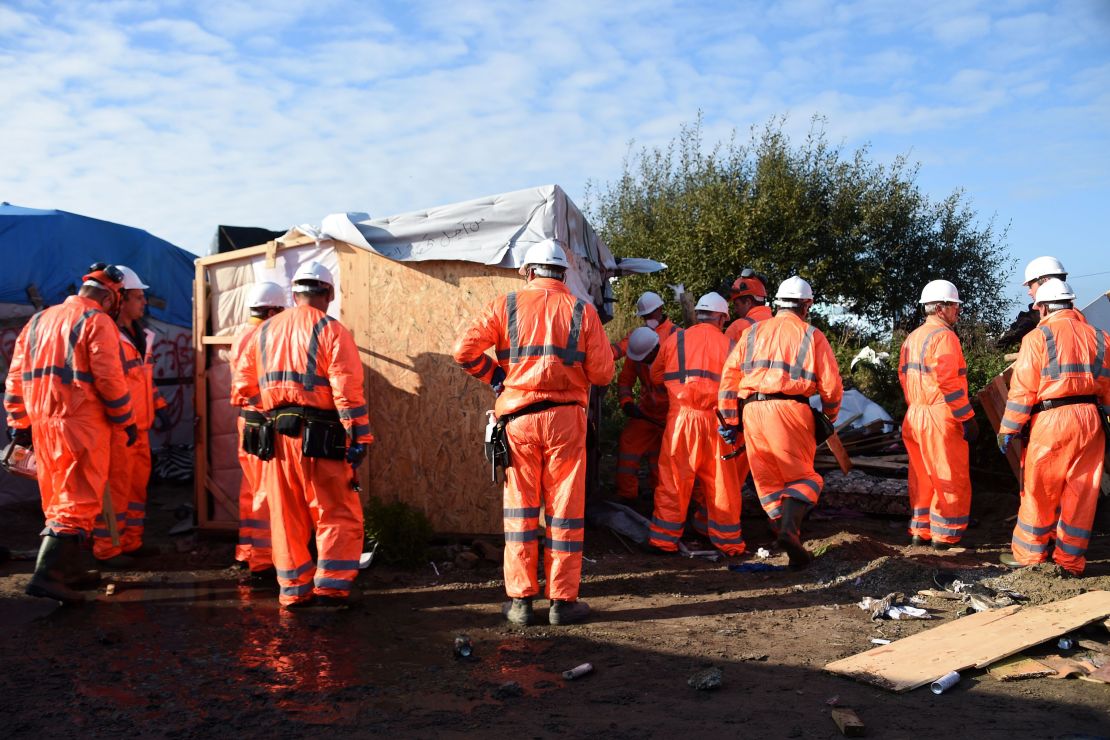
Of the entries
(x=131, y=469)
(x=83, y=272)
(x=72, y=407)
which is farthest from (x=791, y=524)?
(x=83, y=272)

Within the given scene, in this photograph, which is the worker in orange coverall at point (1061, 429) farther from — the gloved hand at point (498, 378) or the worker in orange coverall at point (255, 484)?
the worker in orange coverall at point (255, 484)

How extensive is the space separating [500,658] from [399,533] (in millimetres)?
2303

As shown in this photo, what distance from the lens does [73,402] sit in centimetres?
613

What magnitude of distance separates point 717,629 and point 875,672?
1209 millimetres

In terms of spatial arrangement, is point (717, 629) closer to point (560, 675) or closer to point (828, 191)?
point (560, 675)

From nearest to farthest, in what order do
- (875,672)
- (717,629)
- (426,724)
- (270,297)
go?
1. (426,724)
2. (875,672)
3. (717,629)
4. (270,297)

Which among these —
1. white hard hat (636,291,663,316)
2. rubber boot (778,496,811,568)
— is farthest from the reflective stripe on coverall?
rubber boot (778,496,811,568)

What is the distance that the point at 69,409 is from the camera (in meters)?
6.12

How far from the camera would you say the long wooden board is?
436 cm

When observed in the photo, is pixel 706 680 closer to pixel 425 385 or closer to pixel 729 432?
pixel 729 432

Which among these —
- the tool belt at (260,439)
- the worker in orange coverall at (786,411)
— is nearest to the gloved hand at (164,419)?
the tool belt at (260,439)

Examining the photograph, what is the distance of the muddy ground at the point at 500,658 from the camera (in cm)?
386

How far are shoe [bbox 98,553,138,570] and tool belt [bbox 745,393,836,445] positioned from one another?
5.06m

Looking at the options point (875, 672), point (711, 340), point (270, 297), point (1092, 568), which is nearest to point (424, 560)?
point (270, 297)
